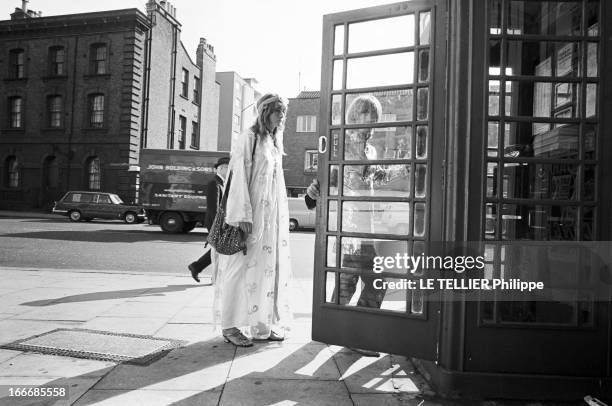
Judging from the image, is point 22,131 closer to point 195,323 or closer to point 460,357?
point 195,323

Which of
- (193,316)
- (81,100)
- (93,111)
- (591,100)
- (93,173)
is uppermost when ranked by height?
(81,100)

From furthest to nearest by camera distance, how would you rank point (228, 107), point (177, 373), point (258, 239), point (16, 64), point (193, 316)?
point (228, 107) < point (16, 64) < point (193, 316) < point (258, 239) < point (177, 373)

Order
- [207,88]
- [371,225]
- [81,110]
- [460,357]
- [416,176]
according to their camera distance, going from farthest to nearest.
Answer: [207,88] < [81,110] < [371,225] < [416,176] < [460,357]

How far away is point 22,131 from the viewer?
2786 centimetres

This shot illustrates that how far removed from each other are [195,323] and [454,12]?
3.46m

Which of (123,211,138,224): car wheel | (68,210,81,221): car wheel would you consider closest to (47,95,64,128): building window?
(68,210,81,221): car wheel

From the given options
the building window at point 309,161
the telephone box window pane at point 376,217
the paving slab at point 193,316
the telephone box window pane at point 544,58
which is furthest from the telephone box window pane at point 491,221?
the building window at point 309,161

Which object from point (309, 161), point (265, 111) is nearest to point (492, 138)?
point (265, 111)

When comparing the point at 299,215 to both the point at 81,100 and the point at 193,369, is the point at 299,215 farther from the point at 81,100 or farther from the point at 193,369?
the point at 193,369

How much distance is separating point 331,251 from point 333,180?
0.55 meters

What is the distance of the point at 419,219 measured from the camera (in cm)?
312

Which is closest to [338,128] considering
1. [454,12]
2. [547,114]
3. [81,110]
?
[454,12]

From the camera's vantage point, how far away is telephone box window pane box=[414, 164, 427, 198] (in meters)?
3.11

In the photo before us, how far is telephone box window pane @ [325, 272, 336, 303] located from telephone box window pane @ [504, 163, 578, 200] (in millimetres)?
1366
